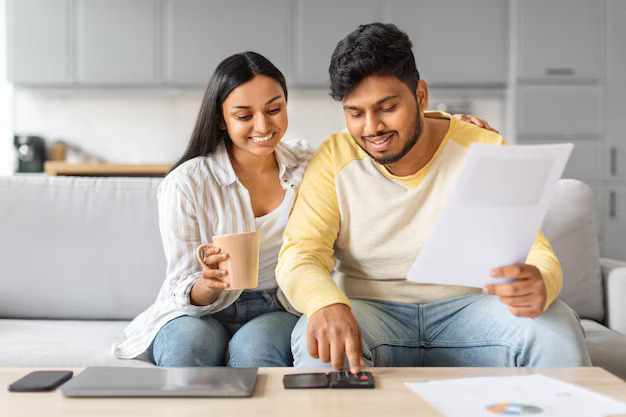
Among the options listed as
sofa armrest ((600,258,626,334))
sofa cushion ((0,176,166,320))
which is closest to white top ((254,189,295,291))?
sofa cushion ((0,176,166,320))

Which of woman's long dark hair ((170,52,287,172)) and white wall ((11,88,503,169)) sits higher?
white wall ((11,88,503,169))

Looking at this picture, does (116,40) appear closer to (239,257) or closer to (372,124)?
(372,124)

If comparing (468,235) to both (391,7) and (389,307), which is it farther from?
(391,7)

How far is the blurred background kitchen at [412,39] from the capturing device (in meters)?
4.67

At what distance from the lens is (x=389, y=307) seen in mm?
1430

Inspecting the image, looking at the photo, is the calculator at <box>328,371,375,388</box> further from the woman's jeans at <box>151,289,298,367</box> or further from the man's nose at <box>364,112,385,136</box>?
the man's nose at <box>364,112,385,136</box>

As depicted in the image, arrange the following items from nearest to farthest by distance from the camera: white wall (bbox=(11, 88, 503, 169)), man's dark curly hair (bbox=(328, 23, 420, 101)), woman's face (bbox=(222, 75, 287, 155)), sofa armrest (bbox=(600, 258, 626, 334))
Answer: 1. man's dark curly hair (bbox=(328, 23, 420, 101))
2. woman's face (bbox=(222, 75, 287, 155))
3. sofa armrest (bbox=(600, 258, 626, 334))
4. white wall (bbox=(11, 88, 503, 169))

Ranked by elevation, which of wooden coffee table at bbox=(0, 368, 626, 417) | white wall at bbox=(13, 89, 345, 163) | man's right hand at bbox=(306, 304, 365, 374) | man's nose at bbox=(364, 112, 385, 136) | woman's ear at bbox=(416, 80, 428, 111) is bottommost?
wooden coffee table at bbox=(0, 368, 626, 417)

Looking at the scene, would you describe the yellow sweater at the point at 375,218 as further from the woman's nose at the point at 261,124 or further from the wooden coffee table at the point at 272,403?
the wooden coffee table at the point at 272,403

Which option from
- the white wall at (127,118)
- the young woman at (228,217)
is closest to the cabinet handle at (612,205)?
the white wall at (127,118)

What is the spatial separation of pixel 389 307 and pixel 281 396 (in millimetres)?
576

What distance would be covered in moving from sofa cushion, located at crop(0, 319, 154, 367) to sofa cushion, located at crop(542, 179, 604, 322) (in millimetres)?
1253

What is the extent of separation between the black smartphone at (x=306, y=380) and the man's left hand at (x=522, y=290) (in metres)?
0.35

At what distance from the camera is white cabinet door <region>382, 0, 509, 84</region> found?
187 inches
